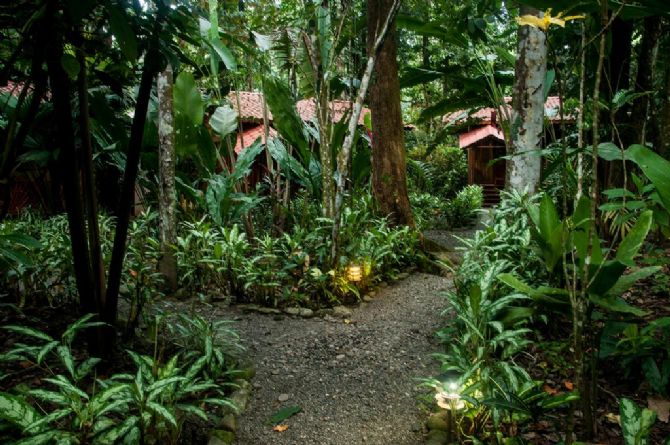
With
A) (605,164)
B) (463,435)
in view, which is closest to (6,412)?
(463,435)

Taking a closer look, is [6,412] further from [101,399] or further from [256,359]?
[256,359]

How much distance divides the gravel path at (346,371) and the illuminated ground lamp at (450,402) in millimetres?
197

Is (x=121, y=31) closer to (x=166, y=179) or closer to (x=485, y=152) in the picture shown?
(x=166, y=179)

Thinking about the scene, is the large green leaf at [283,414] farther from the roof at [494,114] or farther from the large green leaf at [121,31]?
the roof at [494,114]

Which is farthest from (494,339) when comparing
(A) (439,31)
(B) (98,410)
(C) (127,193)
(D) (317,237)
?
(A) (439,31)

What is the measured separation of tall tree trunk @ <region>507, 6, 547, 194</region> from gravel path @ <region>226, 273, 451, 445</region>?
1388 millimetres

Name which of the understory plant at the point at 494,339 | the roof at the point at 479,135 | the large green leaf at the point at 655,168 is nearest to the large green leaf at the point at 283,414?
the understory plant at the point at 494,339

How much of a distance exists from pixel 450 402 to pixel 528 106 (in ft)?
9.94

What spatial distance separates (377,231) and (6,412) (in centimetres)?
351

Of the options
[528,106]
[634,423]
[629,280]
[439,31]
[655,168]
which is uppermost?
[439,31]

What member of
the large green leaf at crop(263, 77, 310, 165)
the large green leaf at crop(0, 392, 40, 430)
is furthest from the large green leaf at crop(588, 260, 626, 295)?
the large green leaf at crop(263, 77, 310, 165)

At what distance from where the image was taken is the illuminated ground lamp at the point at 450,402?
6.30ft

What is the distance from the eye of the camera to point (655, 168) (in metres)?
2.02

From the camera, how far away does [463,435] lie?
2.00m
